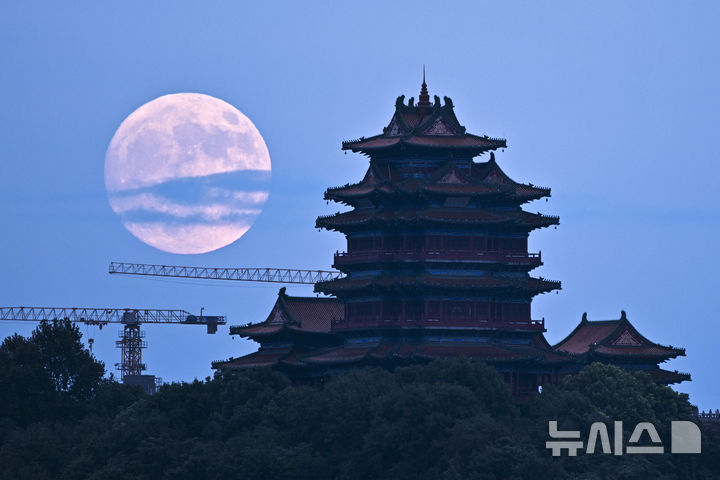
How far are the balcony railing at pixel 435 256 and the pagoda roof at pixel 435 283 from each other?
1.37 meters

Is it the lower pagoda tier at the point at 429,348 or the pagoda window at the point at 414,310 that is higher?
the pagoda window at the point at 414,310

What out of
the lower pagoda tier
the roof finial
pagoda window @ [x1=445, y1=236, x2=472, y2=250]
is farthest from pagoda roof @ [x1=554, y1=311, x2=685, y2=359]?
the roof finial

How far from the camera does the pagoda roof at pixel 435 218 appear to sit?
145875 millimetres

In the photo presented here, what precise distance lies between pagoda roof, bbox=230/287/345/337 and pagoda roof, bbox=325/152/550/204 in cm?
996

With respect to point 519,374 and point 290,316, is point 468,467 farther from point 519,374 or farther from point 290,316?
point 290,316

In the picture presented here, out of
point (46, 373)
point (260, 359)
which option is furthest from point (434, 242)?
point (46, 373)

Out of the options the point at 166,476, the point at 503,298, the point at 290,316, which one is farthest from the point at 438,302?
the point at 166,476

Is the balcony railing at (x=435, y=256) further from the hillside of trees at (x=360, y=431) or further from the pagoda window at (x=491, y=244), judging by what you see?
the hillside of trees at (x=360, y=431)

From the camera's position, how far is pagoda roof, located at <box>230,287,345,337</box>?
15538 centimetres

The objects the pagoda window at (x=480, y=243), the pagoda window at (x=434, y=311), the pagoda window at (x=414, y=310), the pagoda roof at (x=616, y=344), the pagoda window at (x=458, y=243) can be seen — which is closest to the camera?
the pagoda window at (x=434, y=311)

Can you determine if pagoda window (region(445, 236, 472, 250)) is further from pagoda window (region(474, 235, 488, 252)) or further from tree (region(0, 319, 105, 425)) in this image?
A: tree (region(0, 319, 105, 425))

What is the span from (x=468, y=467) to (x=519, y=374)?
26.5 metres

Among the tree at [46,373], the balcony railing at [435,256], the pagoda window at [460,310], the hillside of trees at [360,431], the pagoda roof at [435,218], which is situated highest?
the pagoda roof at [435,218]

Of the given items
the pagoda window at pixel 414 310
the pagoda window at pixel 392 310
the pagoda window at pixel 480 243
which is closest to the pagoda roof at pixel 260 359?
the pagoda window at pixel 392 310
